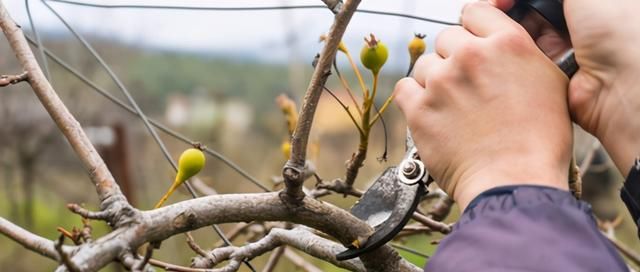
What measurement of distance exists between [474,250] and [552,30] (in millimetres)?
260

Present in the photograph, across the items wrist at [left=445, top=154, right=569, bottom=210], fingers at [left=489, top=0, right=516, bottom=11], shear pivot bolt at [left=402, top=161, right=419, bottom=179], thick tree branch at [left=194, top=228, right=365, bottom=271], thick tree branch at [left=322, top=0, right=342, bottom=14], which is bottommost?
thick tree branch at [left=194, top=228, right=365, bottom=271]

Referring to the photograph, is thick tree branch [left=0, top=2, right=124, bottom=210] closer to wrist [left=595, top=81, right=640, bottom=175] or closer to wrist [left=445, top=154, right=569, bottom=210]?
wrist [left=445, top=154, right=569, bottom=210]

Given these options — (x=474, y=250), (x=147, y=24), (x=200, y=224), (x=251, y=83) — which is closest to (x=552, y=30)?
(x=474, y=250)

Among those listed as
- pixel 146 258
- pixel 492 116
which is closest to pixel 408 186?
pixel 492 116

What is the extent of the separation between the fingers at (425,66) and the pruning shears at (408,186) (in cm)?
8

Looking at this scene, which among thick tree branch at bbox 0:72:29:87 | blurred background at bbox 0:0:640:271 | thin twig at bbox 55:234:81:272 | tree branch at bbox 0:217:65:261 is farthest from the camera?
blurred background at bbox 0:0:640:271

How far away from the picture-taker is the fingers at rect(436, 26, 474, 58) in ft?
1.98

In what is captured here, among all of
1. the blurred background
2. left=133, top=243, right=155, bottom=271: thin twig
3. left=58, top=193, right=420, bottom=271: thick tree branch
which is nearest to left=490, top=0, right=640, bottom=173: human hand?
left=58, top=193, right=420, bottom=271: thick tree branch

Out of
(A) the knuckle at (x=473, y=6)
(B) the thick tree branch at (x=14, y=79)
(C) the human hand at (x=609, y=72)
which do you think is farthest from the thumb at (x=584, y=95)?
(B) the thick tree branch at (x=14, y=79)

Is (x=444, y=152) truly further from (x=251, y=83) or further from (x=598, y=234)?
(x=251, y=83)

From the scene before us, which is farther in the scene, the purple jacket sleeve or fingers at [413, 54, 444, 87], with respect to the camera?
fingers at [413, 54, 444, 87]

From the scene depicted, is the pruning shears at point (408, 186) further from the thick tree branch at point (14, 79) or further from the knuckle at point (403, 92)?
the thick tree branch at point (14, 79)

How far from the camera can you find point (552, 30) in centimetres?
67

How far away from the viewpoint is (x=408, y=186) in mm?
657
